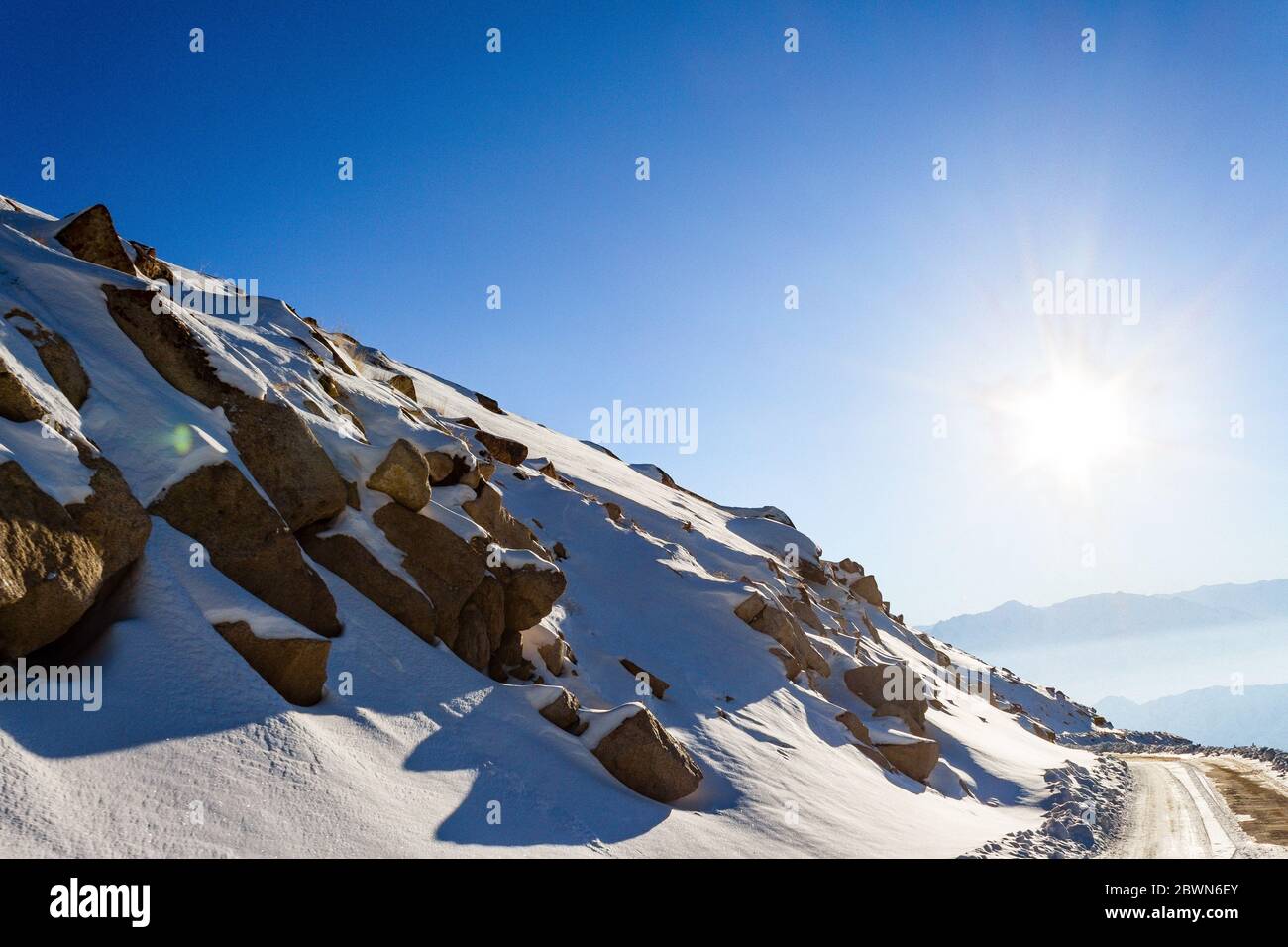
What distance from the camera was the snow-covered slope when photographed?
7219mm

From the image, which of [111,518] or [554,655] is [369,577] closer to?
[111,518]

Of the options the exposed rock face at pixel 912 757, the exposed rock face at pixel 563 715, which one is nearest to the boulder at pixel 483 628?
the exposed rock face at pixel 563 715

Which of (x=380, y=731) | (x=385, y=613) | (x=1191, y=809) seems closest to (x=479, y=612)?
(x=385, y=613)

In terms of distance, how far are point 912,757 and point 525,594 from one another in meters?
12.1

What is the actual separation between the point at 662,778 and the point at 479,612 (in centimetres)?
429

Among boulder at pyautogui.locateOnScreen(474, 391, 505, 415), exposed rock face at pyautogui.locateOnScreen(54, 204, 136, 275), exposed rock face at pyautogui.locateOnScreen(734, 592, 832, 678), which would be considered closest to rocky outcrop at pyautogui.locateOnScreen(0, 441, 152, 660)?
exposed rock face at pyautogui.locateOnScreen(54, 204, 136, 275)

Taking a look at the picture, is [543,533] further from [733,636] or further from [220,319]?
[220,319]

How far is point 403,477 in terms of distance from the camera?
43.2 feet

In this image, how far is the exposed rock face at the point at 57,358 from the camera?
30.9ft

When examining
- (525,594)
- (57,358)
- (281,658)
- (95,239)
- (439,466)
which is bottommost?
(281,658)

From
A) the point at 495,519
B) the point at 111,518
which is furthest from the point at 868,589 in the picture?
the point at 111,518

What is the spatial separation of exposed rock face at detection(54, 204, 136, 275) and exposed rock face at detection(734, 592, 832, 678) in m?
16.6

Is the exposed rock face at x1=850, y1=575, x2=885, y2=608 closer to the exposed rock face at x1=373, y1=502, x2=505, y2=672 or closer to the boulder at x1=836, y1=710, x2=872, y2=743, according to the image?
the boulder at x1=836, y1=710, x2=872, y2=743

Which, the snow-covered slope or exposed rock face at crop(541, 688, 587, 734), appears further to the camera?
exposed rock face at crop(541, 688, 587, 734)
